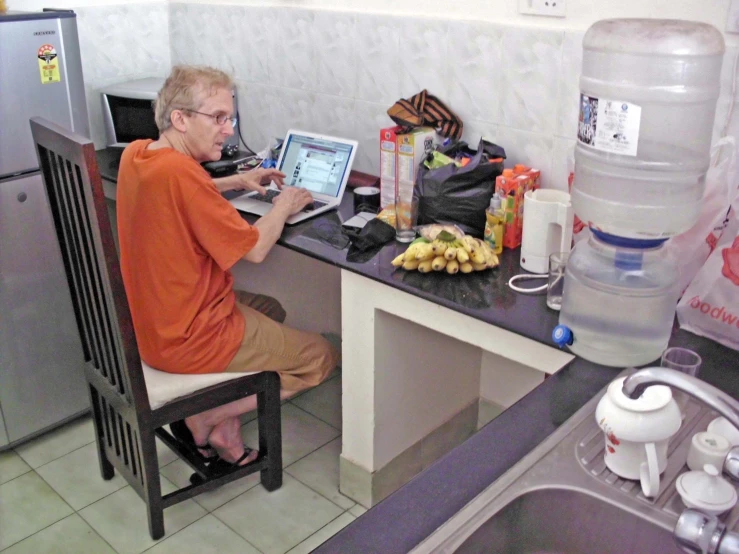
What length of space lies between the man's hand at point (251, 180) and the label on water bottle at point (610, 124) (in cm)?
Result: 119

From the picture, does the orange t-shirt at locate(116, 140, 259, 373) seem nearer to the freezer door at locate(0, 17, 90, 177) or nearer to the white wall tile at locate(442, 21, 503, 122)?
the freezer door at locate(0, 17, 90, 177)

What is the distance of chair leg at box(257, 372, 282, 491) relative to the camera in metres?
2.19

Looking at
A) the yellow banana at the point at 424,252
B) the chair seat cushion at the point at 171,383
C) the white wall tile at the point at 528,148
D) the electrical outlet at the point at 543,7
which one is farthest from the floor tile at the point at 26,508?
the electrical outlet at the point at 543,7

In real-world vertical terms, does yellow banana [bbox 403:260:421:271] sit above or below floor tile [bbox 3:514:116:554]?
above

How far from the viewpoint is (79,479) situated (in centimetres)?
239

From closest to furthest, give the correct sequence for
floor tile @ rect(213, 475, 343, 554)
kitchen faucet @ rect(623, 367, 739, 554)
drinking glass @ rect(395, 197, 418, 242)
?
kitchen faucet @ rect(623, 367, 739, 554) → drinking glass @ rect(395, 197, 418, 242) → floor tile @ rect(213, 475, 343, 554)

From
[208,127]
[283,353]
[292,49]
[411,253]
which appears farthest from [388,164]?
[292,49]

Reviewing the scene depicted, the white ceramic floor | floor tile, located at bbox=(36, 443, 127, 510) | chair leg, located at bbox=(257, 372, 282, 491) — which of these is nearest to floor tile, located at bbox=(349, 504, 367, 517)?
the white ceramic floor

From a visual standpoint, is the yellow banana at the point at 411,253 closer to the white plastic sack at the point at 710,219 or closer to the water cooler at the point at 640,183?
the water cooler at the point at 640,183

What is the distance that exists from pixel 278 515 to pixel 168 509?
336mm

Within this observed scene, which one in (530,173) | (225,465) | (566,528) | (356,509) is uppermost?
(530,173)

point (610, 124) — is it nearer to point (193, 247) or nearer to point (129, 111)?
point (193, 247)

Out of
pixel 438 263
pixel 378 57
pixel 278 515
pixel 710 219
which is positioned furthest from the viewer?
pixel 378 57

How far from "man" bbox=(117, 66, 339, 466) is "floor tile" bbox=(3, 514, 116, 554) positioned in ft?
1.82
